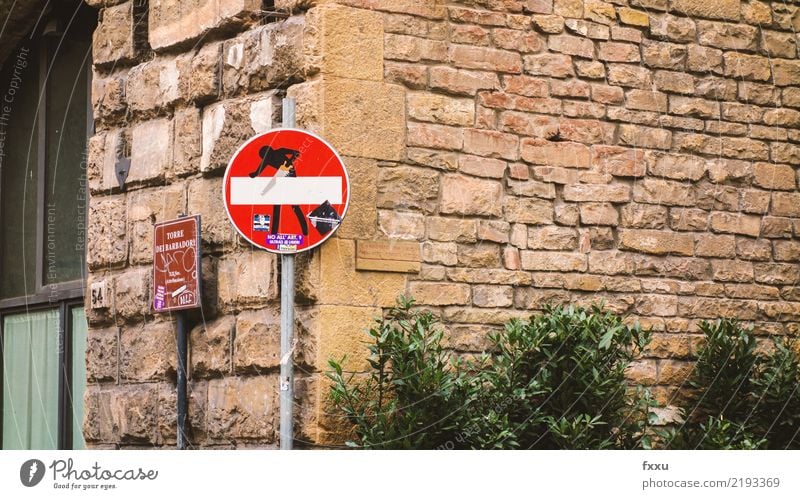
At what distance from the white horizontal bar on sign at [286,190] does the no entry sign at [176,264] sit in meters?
1.02

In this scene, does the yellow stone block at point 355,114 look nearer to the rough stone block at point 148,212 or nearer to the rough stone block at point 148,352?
the rough stone block at point 148,212

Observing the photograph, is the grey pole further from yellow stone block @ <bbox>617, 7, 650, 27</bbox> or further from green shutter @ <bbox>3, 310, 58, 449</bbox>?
green shutter @ <bbox>3, 310, 58, 449</bbox>

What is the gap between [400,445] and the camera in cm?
736

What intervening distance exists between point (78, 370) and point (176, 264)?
239cm

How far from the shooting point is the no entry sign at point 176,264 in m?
8.24

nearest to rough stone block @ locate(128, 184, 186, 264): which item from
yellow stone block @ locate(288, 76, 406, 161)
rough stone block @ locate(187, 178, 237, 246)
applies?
rough stone block @ locate(187, 178, 237, 246)

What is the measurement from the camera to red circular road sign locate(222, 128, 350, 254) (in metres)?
7.26

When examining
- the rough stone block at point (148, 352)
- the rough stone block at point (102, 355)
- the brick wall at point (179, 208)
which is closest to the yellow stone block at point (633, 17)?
the brick wall at point (179, 208)

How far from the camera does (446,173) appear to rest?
Result: 8.14 m

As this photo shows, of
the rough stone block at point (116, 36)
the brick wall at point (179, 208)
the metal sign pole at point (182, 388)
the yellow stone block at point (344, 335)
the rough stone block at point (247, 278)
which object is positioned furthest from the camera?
the rough stone block at point (116, 36)

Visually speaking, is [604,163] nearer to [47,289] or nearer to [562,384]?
[562,384]

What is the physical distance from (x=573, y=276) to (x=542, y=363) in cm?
82
